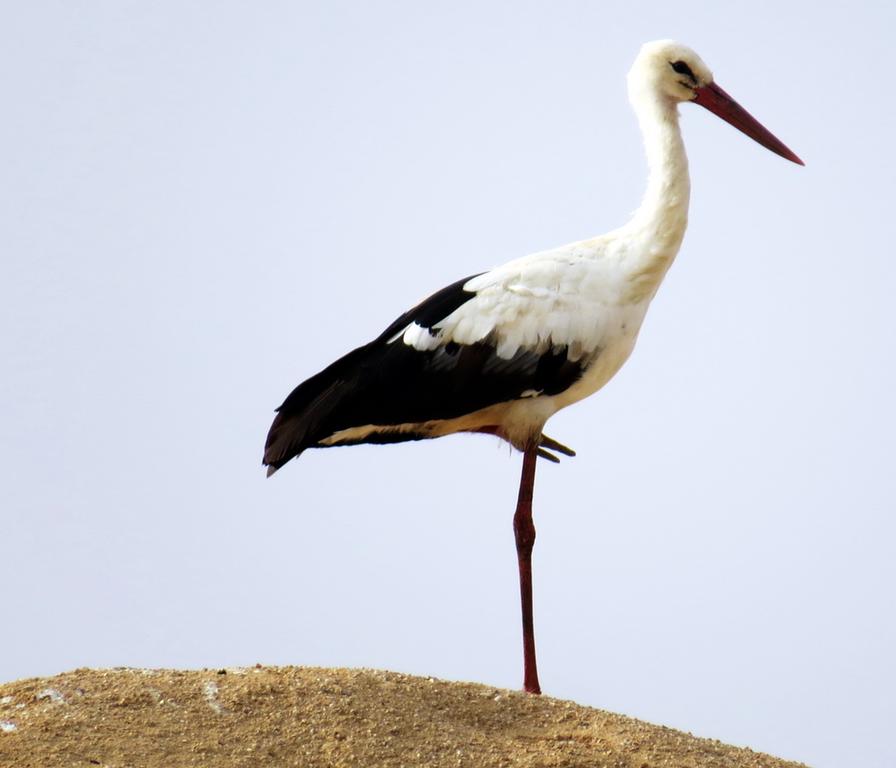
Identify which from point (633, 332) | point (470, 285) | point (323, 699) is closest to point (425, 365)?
point (470, 285)

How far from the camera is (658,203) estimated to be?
30.2ft

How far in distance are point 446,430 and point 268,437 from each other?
1.10 metres

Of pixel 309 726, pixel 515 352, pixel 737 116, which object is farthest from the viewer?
pixel 737 116

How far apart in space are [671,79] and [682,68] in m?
0.12

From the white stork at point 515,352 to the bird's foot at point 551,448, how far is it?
514 mm

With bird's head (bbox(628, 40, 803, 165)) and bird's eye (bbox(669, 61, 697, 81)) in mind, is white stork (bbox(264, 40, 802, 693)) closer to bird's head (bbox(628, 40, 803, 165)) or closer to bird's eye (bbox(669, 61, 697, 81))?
bird's head (bbox(628, 40, 803, 165))

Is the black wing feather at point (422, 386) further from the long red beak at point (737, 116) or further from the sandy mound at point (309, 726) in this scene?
the long red beak at point (737, 116)

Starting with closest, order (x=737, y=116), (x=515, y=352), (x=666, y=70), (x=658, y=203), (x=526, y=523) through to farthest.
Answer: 1. (x=515, y=352)
2. (x=526, y=523)
3. (x=658, y=203)
4. (x=666, y=70)
5. (x=737, y=116)

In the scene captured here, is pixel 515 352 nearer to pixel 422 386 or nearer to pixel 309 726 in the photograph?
pixel 422 386

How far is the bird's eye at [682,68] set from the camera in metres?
9.59

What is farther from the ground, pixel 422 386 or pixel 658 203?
pixel 658 203

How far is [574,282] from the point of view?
8969 millimetres

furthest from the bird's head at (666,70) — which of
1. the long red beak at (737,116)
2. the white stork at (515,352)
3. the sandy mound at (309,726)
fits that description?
the sandy mound at (309,726)

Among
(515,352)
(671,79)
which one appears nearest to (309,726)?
(515,352)
